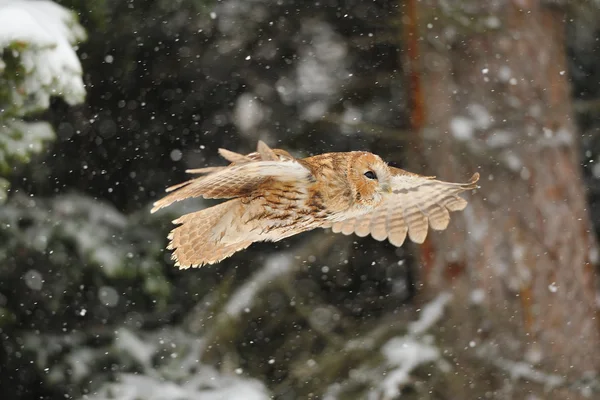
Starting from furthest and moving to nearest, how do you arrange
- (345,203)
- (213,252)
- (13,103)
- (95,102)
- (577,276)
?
(95,102)
(577,276)
(13,103)
(213,252)
(345,203)

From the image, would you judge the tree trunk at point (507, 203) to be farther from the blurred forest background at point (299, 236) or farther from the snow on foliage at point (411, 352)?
the snow on foliage at point (411, 352)

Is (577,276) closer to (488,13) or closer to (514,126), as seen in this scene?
(514,126)

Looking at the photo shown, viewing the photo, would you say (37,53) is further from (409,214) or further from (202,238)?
(409,214)

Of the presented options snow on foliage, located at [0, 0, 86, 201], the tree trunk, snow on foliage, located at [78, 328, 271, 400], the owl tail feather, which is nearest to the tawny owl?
the owl tail feather

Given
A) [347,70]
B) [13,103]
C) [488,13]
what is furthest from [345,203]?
[347,70]

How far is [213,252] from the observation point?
3625 millimetres

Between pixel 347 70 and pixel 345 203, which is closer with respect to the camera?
pixel 345 203

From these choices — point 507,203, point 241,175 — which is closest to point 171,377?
point 507,203

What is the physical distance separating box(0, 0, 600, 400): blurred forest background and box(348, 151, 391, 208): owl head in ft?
8.47

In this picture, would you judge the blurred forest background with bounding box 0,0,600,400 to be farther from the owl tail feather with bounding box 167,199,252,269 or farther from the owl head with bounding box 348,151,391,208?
the owl head with bounding box 348,151,391,208

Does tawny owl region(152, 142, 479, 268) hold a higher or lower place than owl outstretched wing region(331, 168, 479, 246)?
higher

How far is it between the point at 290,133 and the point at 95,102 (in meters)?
1.65

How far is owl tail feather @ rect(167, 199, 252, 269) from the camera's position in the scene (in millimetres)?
3547

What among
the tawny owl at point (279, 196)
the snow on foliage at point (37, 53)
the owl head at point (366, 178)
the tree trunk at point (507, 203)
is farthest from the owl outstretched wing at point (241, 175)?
the tree trunk at point (507, 203)
